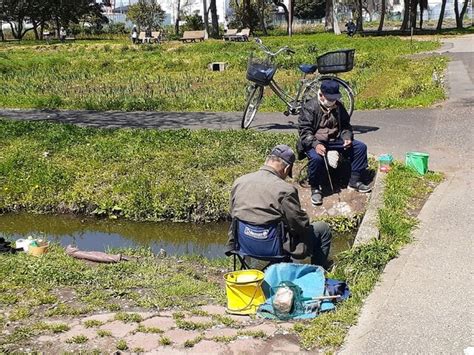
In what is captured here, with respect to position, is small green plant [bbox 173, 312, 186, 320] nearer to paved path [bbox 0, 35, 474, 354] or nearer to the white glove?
paved path [bbox 0, 35, 474, 354]

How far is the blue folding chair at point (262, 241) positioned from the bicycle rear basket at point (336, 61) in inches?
213

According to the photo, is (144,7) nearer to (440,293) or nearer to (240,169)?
(240,169)

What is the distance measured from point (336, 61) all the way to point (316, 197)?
312cm

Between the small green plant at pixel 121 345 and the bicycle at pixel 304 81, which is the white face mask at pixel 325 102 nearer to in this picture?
the bicycle at pixel 304 81

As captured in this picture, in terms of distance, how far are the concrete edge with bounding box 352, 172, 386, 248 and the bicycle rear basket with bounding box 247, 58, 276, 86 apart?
296 cm

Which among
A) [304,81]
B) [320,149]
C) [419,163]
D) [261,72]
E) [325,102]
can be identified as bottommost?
[419,163]

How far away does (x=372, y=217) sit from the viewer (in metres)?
6.76

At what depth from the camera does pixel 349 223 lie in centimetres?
768

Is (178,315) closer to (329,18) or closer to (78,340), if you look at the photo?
(78,340)

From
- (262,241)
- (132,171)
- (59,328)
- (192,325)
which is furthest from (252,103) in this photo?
(59,328)

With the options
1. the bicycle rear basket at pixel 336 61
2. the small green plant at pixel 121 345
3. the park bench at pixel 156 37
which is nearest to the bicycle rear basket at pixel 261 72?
the bicycle rear basket at pixel 336 61

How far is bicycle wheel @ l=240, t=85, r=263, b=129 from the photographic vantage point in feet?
36.0

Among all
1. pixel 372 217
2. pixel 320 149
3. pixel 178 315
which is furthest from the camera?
pixel 320 149

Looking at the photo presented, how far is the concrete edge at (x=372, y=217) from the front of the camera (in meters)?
6.16
